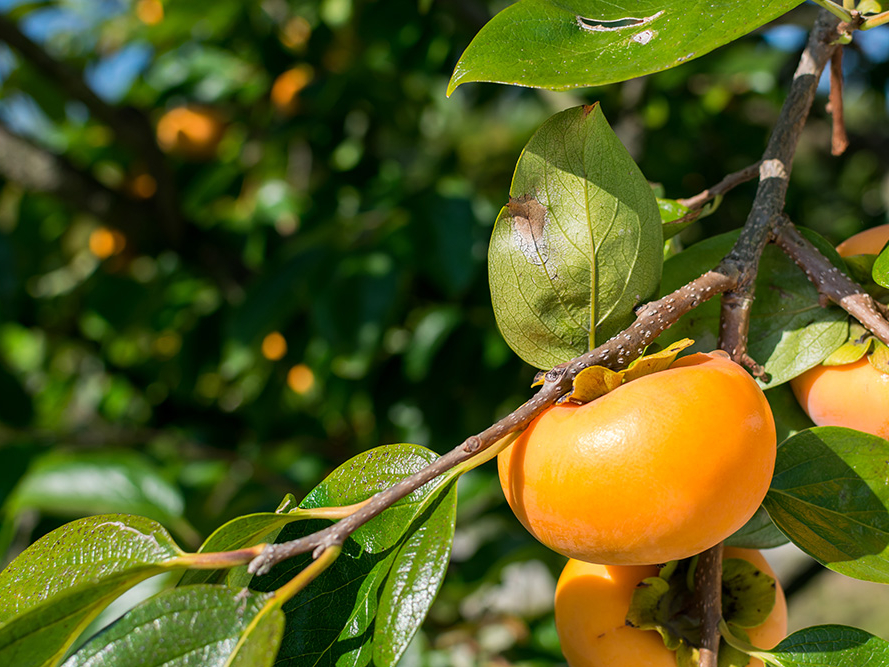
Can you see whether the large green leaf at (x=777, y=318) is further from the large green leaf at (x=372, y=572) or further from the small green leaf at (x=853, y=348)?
the large green leaf at (x=372, y=572)

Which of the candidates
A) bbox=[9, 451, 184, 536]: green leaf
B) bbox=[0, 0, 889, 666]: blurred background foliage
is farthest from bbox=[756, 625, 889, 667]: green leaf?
bbox=[9, 451, 184, 536]: green leaf

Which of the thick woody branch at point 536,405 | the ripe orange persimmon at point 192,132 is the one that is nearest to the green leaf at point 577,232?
the thick woody branch at point 536,405

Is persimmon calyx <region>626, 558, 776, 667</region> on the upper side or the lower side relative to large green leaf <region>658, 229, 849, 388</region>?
lower

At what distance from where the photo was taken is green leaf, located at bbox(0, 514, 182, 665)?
35cm

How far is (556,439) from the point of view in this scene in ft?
1.30

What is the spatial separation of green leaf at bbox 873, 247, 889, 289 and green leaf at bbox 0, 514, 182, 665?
437 mm

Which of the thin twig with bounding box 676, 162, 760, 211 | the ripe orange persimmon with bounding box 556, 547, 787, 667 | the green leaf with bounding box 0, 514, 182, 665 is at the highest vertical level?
the green leaf with bounding box 0, 514, 182, 665

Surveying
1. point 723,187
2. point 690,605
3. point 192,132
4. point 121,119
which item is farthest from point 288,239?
point 690,605

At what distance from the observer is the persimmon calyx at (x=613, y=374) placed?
413mm

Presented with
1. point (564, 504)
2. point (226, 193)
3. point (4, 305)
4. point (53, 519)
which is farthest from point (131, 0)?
point (564, 504)

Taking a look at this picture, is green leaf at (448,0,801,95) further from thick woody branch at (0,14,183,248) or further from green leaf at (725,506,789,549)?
thick woody branch at (0,14,183,248)

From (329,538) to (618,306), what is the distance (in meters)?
0.23

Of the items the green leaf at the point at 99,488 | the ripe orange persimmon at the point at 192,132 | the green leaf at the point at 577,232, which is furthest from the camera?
the ripe orange persimmon at the point at 192,132

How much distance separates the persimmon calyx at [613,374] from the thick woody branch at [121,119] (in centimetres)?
146
